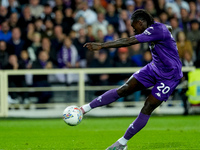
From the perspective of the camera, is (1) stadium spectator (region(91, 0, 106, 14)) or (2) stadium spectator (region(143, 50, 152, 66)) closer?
(2) stadium spectator (region(143, 50, 152, 66))

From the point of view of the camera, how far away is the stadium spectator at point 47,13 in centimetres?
1517

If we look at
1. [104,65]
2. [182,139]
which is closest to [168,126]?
[182,139]

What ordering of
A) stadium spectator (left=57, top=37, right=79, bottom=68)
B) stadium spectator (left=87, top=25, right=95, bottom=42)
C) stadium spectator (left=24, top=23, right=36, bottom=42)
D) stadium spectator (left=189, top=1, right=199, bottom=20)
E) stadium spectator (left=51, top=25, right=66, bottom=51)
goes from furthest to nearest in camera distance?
stadium spectator (left=189, top=1, right=199, bottom=20)
stadium spectator (left=87, top=25, right=95, bottom=42)
stadium spectator (left=24, top=23, right=36, bottom=42)
stadium spectator (left=51, top=25, right=66, bottom=51)
stadium spectator (left=57, top=37, right=79, bottom=68)

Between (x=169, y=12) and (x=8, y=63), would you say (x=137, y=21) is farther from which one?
(x=169, y=12)

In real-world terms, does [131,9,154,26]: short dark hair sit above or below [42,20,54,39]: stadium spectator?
above

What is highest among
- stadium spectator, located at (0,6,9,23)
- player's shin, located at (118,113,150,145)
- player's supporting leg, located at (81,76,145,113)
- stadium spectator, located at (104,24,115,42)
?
stadium spectator, located at (0,6,9,23)

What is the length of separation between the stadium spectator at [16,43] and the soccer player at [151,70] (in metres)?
7.06

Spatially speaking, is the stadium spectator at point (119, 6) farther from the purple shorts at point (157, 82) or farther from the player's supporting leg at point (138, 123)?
the player's supporting leg at point (138, 123)

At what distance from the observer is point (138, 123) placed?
662 centimetres

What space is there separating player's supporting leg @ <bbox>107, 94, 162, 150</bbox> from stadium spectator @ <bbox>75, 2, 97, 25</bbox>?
8.97 m

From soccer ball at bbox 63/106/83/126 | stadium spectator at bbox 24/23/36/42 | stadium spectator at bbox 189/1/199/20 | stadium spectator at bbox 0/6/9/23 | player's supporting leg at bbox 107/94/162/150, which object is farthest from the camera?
stadium spectator at bbox 189/1/199/20

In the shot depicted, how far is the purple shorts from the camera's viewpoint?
22.2ft

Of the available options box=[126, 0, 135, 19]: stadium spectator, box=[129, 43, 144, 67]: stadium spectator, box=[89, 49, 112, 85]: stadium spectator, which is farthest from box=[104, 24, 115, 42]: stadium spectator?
box=[126, 0, 135, 19]: stadium spectator

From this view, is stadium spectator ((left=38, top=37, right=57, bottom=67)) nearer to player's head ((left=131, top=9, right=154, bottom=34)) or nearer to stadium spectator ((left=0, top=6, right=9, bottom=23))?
stadium spectator ((left=0, top=6, right=9, bottom=23))
